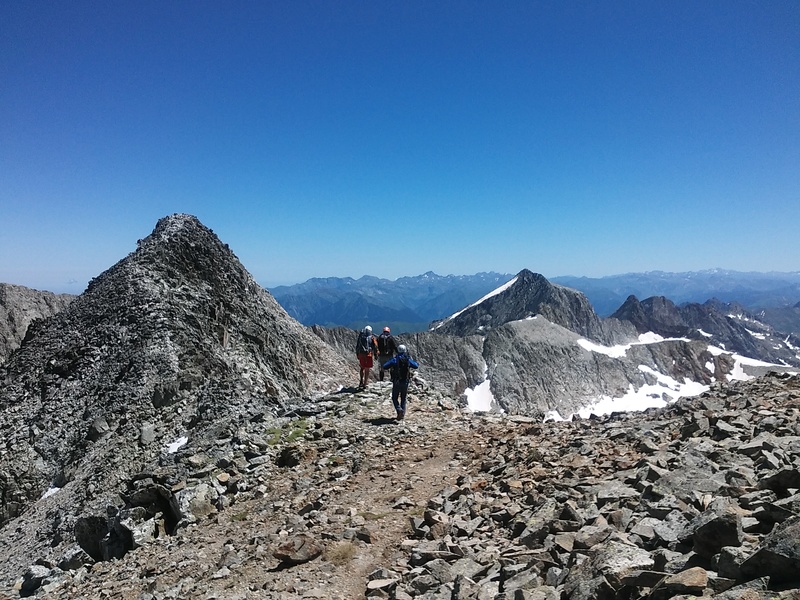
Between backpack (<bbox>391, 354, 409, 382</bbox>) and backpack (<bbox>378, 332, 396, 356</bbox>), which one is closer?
backpack (<bbox>391, 354, 409, 382</bbox>)

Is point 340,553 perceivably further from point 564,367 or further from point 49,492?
point 564,367

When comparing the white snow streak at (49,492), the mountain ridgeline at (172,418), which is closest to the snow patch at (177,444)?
the mountain ridgeline at (172,418)

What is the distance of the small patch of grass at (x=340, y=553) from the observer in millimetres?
9609

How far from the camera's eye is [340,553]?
9.82 m

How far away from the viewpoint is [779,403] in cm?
1432

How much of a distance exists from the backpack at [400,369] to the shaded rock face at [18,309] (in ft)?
256

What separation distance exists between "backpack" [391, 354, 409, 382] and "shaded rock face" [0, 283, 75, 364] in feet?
256

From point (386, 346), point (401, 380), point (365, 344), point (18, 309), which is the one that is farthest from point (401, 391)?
point (18, 309)

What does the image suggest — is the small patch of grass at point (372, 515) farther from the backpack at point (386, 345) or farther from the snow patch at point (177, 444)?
the snow patch at point (177, 444)

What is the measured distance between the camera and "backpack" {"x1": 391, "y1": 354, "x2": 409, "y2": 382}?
1936 centimetres

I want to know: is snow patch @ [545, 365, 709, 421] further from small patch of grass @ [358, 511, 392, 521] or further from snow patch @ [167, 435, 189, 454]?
small patch of grass @ [358, 511, 392, 521]

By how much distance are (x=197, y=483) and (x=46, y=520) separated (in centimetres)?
1085

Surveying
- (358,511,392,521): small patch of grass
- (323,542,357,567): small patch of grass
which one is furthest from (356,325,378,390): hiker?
(323,542,357,567): small patch of grass

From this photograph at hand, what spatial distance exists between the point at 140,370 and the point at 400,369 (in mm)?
16473
